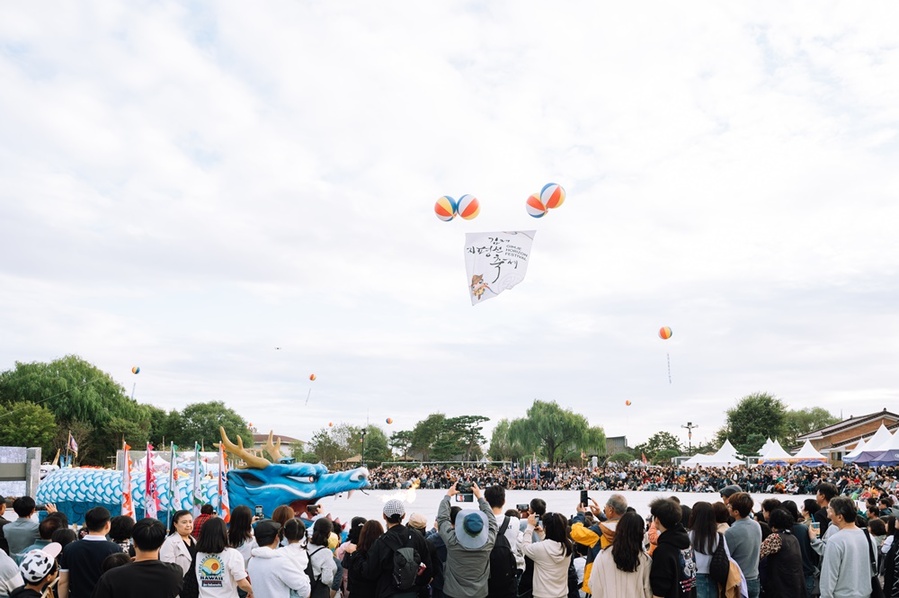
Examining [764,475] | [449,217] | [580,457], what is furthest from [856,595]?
[580,457]

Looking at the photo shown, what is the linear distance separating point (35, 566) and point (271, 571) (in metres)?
1.33

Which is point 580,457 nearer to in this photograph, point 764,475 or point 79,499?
point 764,475

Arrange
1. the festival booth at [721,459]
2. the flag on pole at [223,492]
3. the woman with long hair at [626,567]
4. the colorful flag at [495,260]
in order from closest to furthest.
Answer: the woman with long hair at [626,567] < the colorful flag at [495,260] < the flag on pole at [223,492] < the festival booth at [721,459]

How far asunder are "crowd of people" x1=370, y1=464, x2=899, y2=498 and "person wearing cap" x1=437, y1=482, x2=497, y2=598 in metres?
22.6

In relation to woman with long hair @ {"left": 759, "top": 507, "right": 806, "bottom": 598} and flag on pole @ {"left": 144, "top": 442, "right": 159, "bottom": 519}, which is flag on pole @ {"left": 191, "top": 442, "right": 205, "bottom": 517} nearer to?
flag on pole @ {"left": 144, "top": 442, "right": 159, "bottom": 519}

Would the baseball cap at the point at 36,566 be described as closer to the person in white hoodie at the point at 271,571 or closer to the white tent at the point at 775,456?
the person in white hoodie at the point at 271,571

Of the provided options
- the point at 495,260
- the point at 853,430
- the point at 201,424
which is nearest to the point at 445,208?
the point at 495,260

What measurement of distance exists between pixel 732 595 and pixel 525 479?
1589 inches

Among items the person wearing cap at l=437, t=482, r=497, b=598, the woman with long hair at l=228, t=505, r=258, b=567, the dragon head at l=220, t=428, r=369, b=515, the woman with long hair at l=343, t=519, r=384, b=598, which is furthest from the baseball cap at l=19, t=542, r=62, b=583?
the dragon head at l=220, t=428, r=369, b=515

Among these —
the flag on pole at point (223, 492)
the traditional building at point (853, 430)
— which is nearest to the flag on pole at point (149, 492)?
the flag on pole at point (223, 492)

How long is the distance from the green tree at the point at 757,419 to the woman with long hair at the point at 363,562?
210ft

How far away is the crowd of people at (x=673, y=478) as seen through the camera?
30.0 m

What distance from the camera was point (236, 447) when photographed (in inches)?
578

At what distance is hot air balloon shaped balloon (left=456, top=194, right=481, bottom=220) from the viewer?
15.1 meters
